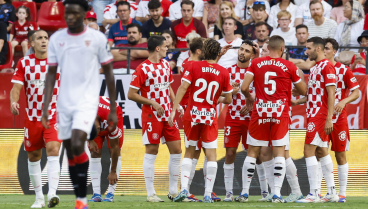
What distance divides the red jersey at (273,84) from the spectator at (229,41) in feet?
11.6

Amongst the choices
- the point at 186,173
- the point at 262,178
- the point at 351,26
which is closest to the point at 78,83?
the point at 186,173

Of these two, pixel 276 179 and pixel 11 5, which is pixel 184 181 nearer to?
pixel 276 179

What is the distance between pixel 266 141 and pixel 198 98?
114 centimetres

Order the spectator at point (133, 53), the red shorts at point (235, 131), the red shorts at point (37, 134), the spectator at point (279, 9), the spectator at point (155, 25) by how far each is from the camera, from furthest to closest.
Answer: the spectator at point (279, 9), the spectator at point (155, 25), the spectator at point (133, 53), the red shorts at point (235, 131), the red shorts at point (37, 134)

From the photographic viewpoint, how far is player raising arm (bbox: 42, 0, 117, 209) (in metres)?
5.12

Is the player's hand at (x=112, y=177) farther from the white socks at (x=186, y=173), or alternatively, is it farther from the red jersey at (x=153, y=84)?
the white socks at (x=186, y=173)

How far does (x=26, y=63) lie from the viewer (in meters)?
7.10

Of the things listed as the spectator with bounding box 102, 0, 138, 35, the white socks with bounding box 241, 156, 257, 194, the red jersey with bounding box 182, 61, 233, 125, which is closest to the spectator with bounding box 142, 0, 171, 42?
the spectator with bounding box 102, 0, 138, 35

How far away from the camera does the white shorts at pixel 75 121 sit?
5.11 m

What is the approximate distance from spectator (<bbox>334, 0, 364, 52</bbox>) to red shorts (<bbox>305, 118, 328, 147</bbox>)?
508cm

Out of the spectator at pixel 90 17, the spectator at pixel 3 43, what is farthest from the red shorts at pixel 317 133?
the spectator at pixel 3 43

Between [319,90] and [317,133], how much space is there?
0.64 metres

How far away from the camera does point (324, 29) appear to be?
1252 cm

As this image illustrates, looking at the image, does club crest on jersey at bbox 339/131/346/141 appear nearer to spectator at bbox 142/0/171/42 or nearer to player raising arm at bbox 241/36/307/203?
player raising arm at bbox 241/36/307/203
